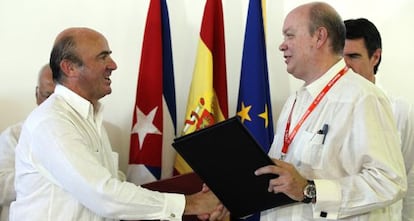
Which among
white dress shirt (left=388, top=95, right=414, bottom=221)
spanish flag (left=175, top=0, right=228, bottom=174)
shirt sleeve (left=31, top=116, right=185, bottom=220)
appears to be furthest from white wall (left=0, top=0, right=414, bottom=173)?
shirt sleeve (left=31, top=116, right=185, bottom=220)

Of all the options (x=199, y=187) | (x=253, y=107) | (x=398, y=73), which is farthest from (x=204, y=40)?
(x=398, y=73)

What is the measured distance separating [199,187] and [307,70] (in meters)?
0.70

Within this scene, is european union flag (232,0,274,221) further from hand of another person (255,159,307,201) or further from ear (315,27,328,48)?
hand of another person (255,159,307,201)

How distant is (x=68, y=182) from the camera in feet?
5.88

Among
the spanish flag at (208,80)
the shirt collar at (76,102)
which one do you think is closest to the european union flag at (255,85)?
the spanish flag at (208,80)

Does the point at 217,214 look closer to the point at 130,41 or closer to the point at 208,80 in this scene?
the point at 208,80

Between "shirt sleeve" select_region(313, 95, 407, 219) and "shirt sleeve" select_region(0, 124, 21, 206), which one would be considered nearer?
"shirt sleeve" select_region(313, 95, 407, 219)

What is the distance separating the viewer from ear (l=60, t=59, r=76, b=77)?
204 cm

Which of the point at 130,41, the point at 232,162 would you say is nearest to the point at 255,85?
the point at 130,41

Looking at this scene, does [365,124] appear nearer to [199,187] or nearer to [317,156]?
[317,156]

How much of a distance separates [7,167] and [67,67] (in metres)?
0.78

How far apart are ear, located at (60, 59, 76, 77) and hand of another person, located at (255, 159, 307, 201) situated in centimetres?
87

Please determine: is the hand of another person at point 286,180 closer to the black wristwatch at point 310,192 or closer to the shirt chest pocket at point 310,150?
the black wristwatch at point 310,192

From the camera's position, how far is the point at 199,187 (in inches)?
89.0
